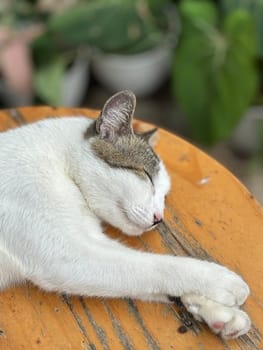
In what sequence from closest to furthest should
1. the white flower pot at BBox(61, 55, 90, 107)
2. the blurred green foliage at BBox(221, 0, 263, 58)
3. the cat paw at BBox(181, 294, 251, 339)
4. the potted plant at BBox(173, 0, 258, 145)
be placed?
the cat paw at BBox(181, 294, 251, 339) < the potted plant at BBox(173, 0, 258, 145) < the blurred green foliage at BBox(221, 0, 263, 58) < the white flower pot at BBox(61, 55, 90, 107)

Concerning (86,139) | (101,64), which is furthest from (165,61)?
(86,139)

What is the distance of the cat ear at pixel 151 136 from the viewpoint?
0.92 metres

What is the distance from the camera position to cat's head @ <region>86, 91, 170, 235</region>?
2.74 feet

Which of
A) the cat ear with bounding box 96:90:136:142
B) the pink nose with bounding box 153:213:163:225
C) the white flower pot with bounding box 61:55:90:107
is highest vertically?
the cat ear with bounding box 96:90:136:142

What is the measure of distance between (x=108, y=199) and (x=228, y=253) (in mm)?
194

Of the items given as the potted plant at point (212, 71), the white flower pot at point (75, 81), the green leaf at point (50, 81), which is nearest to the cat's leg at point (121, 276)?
the potted plant at point (212, 71)

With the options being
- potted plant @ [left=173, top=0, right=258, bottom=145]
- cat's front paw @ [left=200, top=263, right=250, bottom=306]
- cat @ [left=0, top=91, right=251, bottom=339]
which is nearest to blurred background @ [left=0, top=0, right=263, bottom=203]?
potted plant @ [left=173, top=0, right=258, bottom=145]

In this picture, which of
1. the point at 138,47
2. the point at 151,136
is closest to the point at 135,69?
the point at 138,47

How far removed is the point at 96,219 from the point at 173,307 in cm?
17

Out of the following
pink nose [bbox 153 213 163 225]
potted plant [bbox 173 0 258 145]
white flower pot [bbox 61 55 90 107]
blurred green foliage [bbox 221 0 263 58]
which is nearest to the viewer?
pink nose [bbox 153 213 163 225]

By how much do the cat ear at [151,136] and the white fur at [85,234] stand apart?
0.31 feet

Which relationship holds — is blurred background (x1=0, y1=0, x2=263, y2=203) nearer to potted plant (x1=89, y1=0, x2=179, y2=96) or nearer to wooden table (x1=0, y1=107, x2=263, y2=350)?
potted plant (x1=89, y1=0, x2=179, y2=96)

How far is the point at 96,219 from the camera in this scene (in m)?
0.85

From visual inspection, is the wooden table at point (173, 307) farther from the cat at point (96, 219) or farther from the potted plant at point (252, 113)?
the potted plant at point (252, 113)
